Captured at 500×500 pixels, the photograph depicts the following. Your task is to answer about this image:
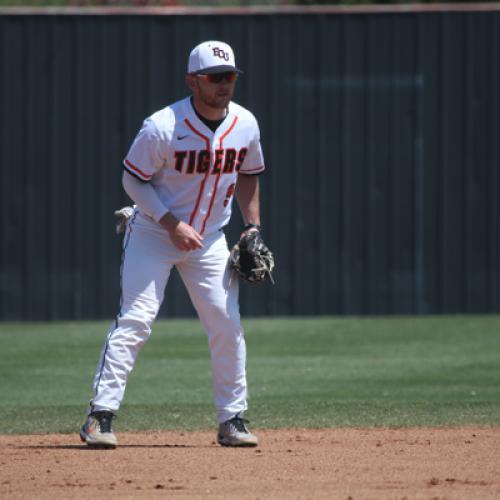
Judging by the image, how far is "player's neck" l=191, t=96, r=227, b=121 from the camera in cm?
635

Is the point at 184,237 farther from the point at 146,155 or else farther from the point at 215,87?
the point at 215,87

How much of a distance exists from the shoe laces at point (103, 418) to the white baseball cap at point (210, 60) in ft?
5.76

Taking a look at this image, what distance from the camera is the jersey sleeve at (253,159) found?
6.59 metres

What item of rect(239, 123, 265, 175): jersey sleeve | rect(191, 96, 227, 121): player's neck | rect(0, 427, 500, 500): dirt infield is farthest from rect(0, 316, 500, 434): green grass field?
rect(191, 96, 227, 121): player's neck

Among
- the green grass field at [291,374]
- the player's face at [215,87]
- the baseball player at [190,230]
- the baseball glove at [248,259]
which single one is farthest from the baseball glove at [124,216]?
the green grass field at [291,374]

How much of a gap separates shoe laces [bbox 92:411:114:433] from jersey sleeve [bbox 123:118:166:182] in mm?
1179

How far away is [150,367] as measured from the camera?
10.2 metres

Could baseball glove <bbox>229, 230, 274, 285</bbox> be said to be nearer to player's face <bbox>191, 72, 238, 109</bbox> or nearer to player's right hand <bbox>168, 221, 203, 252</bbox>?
player's right hand <bbox>168, 221, 203, 252</bbox>

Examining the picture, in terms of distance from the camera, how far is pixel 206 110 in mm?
6367

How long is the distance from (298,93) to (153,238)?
783 cm

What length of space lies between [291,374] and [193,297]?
10.8 feet

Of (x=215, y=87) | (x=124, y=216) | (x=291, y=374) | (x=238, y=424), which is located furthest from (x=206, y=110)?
(x=291, y=374)

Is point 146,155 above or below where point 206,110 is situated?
below

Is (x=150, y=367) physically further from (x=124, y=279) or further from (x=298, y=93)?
(x=298, y=93)
